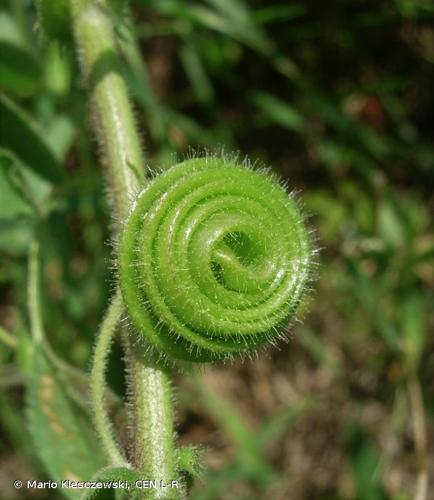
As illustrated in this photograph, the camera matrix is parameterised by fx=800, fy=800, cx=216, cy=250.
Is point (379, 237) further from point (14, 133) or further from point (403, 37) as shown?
point (14, 133)

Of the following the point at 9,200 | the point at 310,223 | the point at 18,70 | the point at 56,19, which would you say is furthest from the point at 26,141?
the point at 310,223

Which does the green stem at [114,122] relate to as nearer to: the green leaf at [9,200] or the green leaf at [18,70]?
the green leaf at [9,200]

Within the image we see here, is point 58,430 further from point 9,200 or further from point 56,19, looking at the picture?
point 56,19

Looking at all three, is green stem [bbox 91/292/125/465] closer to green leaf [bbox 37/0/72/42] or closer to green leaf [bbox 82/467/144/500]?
green leaf [bbox 82/467/144/500]

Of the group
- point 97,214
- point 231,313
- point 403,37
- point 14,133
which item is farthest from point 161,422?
point 403,37

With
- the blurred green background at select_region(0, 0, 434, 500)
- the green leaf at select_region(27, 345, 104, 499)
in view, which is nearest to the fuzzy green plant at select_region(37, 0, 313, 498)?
the green leaf at select_region(27, 345, 104, 499)

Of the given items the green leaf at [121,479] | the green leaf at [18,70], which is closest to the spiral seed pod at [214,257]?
the green leaf at [121,479]
